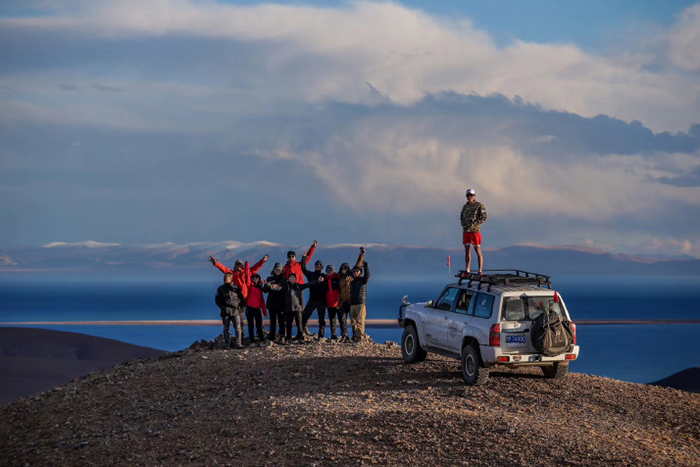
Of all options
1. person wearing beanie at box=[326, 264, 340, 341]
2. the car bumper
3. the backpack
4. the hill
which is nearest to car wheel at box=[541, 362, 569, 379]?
the car bumper

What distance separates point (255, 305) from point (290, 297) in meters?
1.04

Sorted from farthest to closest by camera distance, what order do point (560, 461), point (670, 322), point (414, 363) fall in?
point (670, 322)
point (414, 363)
point (560, 461)

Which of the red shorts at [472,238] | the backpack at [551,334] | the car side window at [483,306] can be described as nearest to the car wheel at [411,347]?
the car side window at [483,306]

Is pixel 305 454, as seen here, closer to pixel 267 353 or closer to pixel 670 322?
pixel 267 353

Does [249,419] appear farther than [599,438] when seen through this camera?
Yes

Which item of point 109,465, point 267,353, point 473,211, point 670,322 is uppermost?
point 473,211

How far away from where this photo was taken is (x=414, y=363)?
18109 millimetres

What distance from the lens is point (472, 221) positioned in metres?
20.5

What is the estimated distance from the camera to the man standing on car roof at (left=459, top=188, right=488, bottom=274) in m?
20.4

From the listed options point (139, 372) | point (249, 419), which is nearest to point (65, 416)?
point (139, 372)

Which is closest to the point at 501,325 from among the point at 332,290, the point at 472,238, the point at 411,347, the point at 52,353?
the point at 411,347

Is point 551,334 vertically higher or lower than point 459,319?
lower

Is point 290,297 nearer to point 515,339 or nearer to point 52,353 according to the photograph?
point 515,339

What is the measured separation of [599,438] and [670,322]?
7616 inches
